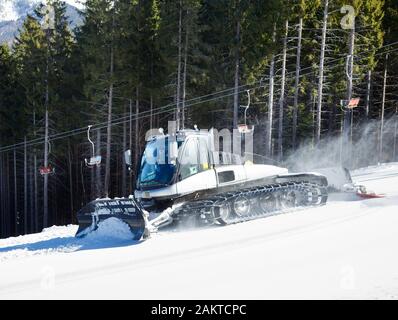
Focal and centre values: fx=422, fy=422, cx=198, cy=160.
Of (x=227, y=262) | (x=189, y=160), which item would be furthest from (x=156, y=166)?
(x=227, y=262)

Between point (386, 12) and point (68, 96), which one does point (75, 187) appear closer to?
point (68, 96)

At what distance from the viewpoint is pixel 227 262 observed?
22.8 ft

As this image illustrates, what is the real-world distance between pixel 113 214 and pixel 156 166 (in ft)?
5.87

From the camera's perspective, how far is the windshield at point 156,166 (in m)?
10.6

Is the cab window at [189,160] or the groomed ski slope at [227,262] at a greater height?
the cab window at [189,160]

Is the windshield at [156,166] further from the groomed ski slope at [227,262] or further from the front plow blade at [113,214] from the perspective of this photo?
the groomed ski slope at [227,262]

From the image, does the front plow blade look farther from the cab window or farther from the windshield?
the cab window

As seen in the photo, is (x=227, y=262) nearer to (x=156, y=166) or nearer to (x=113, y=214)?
(x=113, y=214)

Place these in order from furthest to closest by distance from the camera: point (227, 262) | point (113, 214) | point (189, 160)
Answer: point (189, 160), point (113, 214), point (227, 262)

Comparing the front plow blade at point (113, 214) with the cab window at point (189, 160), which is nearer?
the front plow blade at point (113, 214)

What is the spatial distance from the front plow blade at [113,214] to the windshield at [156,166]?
1.24 meters

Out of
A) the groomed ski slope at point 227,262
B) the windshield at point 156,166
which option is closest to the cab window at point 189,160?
the windshield at point 156,166

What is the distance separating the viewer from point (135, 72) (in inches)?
1145
